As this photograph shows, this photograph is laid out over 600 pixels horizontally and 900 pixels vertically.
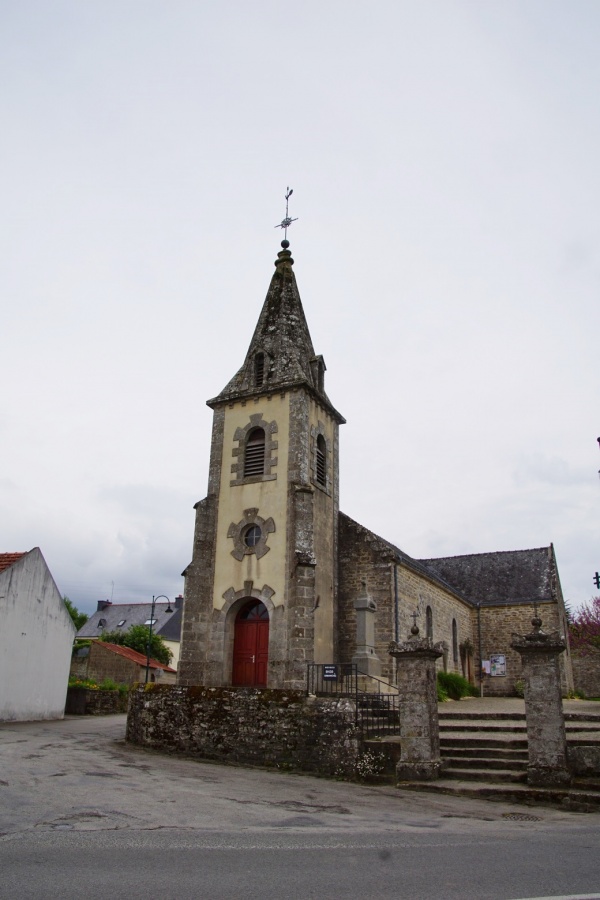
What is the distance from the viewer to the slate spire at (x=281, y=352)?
20531mm

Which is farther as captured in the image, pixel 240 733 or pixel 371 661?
pixel 371 661

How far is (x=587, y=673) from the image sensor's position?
35.4m

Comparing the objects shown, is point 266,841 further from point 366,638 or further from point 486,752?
point 366,638

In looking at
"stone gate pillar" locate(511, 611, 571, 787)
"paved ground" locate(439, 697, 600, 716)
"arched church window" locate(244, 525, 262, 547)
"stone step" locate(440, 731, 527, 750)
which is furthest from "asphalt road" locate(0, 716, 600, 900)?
"paved ground" locate(439, 697, 600, 716)

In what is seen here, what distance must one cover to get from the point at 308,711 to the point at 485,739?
3461mm

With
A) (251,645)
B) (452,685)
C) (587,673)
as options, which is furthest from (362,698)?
(587,673)

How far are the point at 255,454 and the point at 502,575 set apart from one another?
18.8m

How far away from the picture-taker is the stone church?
59.1ft

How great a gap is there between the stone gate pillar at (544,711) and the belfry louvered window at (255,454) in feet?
32.5

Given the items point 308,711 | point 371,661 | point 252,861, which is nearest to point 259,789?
point 308,711

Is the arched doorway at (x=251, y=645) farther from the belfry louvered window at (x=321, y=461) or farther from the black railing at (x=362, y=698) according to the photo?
the belfry louvered window at (x=321, y=461)

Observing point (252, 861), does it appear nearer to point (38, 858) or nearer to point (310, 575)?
point (38, 858)

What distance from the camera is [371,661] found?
18750 millimetres

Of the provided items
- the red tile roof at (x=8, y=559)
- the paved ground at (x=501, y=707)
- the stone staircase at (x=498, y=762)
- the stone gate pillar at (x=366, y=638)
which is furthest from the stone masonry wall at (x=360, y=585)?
the red tile roof at (x=8, y=559)
